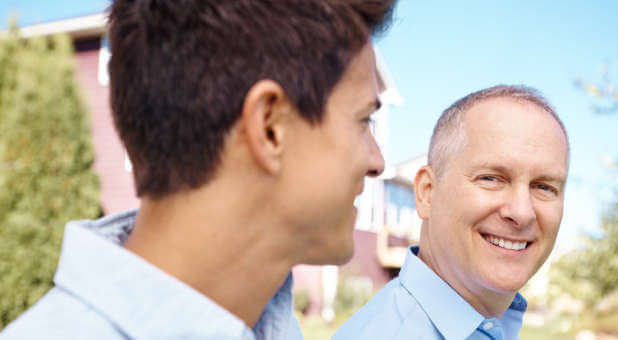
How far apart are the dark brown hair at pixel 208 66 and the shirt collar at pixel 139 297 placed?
18 cm

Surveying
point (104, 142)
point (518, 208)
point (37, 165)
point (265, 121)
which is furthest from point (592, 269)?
point (265, 121)

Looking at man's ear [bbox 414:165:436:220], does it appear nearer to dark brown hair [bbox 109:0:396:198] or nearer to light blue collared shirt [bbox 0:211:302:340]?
dark brown hair [bbox 109:0:396:198]

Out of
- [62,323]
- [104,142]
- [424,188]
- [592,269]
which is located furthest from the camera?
[104,142]

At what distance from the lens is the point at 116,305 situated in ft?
4.10

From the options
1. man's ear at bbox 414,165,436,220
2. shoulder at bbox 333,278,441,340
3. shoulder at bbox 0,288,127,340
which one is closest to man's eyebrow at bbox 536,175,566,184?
man's ear at bbox 414,165,436,220

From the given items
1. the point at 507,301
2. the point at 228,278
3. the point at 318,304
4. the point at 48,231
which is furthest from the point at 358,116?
the point at 318,304

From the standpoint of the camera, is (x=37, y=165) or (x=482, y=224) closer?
(x=482, y=224)

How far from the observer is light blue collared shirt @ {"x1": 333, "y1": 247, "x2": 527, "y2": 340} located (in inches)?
83.1

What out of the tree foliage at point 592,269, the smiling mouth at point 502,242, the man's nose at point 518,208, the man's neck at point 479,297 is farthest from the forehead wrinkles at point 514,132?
the tree foliage at point 592,269

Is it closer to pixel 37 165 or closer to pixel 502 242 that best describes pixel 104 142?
pixel 37 165

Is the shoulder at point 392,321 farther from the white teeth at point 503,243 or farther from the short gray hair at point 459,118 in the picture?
the short gray hair at point 459,118

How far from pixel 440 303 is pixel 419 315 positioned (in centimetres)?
8

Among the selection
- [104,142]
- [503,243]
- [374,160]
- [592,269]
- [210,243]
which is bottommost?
[104,142]

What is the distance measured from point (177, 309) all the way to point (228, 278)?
134mm
